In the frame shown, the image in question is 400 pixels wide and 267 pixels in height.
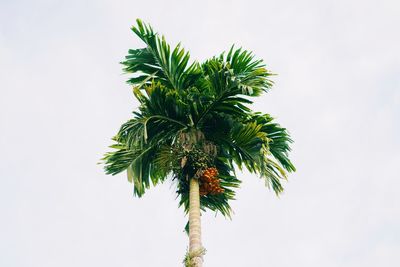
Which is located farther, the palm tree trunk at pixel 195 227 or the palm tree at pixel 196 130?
the palm tree at pixel 196 130

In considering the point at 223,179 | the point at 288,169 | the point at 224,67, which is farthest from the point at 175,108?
the point at 288,169

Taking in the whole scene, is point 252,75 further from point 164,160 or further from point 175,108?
point 164,160

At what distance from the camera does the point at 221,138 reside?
11.2 metres

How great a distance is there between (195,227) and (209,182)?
1.42 m

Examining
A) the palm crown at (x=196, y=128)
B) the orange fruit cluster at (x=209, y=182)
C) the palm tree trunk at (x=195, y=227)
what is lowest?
the palm tree trunk at (x=195, y=227)

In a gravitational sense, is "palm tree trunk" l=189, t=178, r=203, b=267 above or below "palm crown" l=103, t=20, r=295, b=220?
below

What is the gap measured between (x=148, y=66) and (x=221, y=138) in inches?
92.0

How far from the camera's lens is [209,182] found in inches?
418

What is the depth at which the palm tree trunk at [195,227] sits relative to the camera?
881 centimetres

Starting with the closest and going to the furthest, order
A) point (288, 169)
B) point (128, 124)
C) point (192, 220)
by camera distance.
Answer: point (192, 220) → point (128, 124) → point (288, 169)

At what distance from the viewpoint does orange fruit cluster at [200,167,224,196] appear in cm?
1056

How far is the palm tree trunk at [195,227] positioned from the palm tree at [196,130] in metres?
0.03

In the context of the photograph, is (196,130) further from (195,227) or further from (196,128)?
(195,227)

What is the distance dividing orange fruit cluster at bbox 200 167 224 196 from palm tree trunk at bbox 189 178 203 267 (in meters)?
0.18
